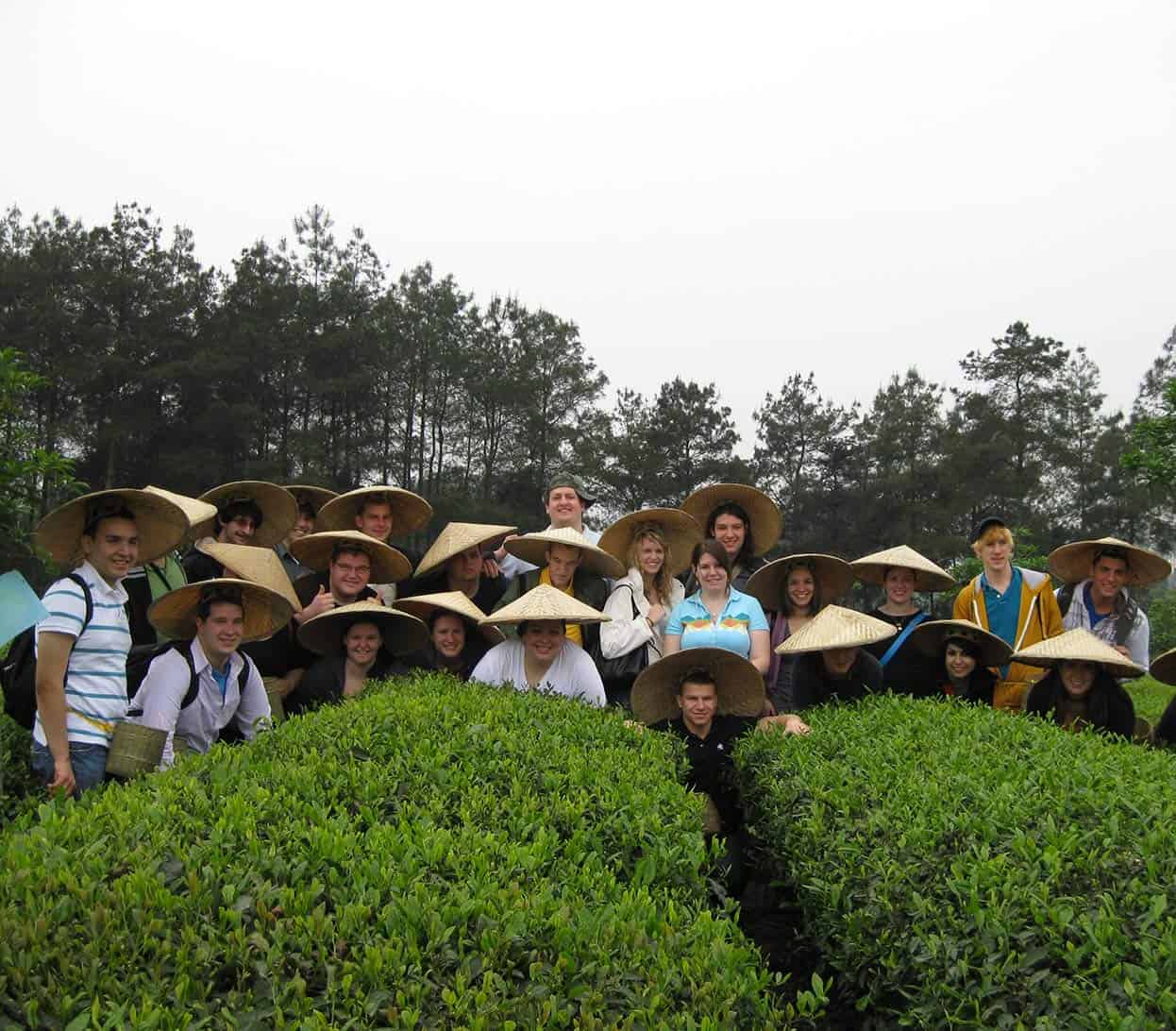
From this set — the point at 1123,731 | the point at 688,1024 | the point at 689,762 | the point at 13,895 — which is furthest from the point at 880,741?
the point at 13,895

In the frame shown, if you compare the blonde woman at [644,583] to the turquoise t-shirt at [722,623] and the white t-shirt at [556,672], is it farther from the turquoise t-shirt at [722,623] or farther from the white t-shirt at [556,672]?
the white t-shirt at [556,672]

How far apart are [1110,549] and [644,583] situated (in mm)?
2928

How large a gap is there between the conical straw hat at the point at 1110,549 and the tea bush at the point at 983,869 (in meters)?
1.95

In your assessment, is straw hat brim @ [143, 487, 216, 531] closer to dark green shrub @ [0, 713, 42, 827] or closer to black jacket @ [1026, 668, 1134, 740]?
dark green shrub @ [0, 713, 42, 827]

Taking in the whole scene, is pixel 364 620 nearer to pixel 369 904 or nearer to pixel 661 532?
pixel 661 532

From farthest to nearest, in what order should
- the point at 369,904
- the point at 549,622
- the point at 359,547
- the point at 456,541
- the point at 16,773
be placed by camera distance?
1. the point at 456,541
2. the point at 359,547
3. the point at 549,622
4. the point at 16,773
5. the point at 369,904

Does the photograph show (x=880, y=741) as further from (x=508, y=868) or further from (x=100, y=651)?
(x=100, y=651)

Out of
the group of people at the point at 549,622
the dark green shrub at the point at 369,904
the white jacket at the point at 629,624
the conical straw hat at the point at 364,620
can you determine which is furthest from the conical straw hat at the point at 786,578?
the dark green shrub at the point at 369,904

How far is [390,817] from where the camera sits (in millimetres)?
3328

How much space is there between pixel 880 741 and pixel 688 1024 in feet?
8.49

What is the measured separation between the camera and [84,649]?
4234mm

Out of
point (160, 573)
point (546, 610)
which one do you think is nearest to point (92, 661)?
point (160, 573)

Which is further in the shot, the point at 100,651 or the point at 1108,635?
the point at 1108,635

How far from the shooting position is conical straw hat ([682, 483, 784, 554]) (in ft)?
23.2
